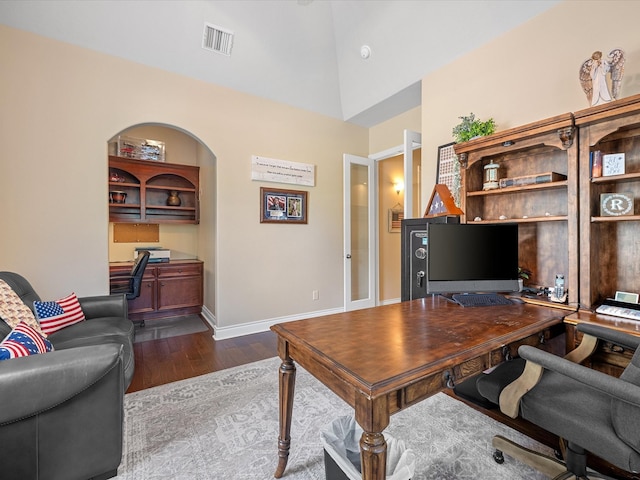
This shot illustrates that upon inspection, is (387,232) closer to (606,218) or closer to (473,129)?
(473,129)

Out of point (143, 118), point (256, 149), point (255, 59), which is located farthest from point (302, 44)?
point (143, 118)

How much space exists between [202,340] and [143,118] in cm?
254

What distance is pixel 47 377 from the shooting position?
1.33 meters

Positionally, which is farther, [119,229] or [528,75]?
[119,229]

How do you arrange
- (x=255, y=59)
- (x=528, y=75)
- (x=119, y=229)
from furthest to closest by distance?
(x=119, y=229) → (x=255, y=59) → (x=528, y=75)

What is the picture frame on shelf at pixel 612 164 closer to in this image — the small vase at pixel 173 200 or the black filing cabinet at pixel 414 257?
the black filing cabinet at pixel 414 257

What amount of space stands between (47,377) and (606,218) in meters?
3.06

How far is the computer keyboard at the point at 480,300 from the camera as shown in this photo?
6.35 feet

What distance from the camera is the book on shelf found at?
2.10 meters

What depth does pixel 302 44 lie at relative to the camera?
3.45 meters

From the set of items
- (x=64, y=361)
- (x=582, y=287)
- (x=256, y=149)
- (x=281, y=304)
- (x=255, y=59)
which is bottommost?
(x=281, y=304)

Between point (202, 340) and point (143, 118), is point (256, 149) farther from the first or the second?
point (202, 340)

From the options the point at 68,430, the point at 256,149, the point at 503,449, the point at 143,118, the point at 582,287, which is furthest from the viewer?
the point at 256,149

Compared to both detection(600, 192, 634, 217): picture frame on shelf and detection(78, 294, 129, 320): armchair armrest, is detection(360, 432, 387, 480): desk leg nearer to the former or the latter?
detection(600, 192, 634, 217): picture frame on shelf
